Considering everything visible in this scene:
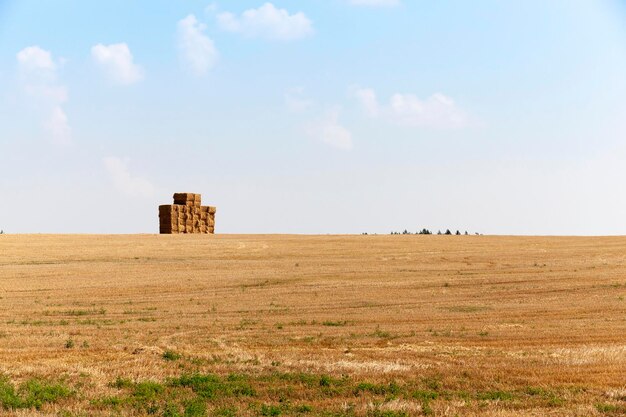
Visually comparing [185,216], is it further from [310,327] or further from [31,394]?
[31,394]

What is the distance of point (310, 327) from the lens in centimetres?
1830

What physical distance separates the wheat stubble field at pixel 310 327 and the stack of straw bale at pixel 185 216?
3.91m

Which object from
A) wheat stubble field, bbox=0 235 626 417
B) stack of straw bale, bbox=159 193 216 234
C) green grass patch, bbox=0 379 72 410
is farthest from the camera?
stack of straw bale, bbox=159 193 216 234

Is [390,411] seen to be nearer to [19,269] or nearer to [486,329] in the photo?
[486,329]

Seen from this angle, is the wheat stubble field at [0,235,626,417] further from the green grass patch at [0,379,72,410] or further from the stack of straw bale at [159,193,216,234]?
the stack of straw bale at [159,193,216,234]

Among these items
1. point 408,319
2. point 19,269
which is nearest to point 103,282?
point 19,269

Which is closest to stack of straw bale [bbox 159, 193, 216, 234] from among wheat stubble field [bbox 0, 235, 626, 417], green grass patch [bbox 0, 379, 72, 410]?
wheat stubble field [bbox 0, 235, 626, 417]

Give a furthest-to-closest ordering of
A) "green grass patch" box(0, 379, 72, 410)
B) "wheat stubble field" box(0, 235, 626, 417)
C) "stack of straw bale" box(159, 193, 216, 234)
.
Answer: "stack of straw bale" box(159, 193, 216, 234)
"wheat stubble field" box(0, 235, 626, 417)
"green grass patch" box(0, 379, 72, 410)

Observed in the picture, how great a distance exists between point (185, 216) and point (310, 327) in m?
24.6

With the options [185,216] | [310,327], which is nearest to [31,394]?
[310,327]

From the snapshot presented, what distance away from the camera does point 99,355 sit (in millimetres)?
14383

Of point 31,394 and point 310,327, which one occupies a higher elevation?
point 310,327

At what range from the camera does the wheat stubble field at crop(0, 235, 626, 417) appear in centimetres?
1113

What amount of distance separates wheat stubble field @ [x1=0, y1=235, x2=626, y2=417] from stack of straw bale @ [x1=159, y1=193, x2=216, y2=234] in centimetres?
391
